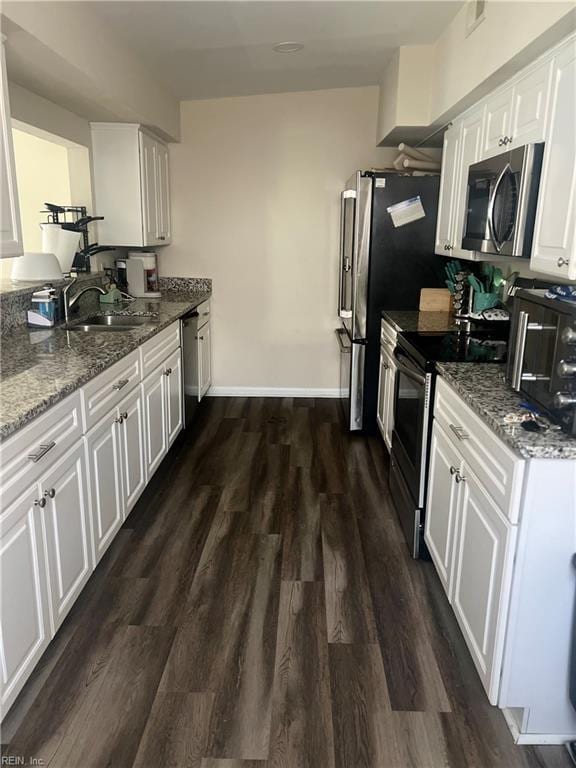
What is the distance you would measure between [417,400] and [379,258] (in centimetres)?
156

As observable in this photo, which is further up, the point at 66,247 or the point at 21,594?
the point at 66,247

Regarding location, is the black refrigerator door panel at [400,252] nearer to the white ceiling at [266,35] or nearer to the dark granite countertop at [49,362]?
the white ceiling at [266,35]

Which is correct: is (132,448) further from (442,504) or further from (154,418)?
(442,504)

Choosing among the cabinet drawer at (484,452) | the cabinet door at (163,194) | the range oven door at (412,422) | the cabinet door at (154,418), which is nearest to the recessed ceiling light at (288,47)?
the cabinet door at (163,194)

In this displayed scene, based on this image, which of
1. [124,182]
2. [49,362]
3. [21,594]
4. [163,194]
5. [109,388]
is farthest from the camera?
[163,194]

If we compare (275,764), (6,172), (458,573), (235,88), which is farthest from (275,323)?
(275,764)

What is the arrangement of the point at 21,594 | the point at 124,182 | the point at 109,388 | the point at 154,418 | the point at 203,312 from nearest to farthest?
the point at 21,594 → the point at 109,388 → the point at 154,418 → the point at 124,182 → the point at 203,312

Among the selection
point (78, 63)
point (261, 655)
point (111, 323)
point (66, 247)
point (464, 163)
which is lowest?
point (261, 655)

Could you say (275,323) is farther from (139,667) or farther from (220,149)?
(139,667)

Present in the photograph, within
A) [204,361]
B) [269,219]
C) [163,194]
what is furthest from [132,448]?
[269,219]

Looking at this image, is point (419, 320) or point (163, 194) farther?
point (163, 194)

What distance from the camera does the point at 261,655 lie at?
2.05 meters

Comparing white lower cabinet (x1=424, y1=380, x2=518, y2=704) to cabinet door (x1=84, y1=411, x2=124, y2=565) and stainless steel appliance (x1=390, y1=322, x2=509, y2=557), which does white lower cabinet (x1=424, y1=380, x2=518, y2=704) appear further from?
cabinet door (x1=84, y1=411, x2=124, y2=565)

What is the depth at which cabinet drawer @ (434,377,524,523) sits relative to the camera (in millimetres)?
1559
